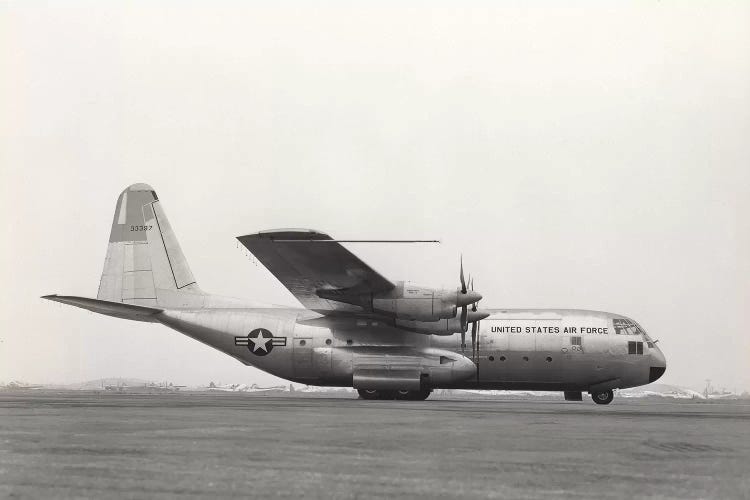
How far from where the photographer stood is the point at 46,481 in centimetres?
732

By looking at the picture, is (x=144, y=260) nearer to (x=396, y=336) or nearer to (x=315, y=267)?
(x=315, y=267)

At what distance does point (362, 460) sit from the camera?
902cm

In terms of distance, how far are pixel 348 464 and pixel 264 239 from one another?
1982 cm

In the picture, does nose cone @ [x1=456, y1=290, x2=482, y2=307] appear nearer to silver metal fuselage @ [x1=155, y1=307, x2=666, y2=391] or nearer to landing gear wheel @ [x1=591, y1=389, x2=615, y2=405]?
silver metal fuselage @ [x1=155, y1=307, x2=666, y2=391]

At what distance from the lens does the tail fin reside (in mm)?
34812

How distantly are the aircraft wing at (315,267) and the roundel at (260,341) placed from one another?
6.97 feet

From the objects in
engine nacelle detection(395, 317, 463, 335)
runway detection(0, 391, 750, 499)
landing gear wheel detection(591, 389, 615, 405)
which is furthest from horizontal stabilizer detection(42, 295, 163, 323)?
landing gear wheel detection(591, 389, 615, 405)

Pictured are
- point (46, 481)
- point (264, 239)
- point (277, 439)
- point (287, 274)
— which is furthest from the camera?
point (287, 274)

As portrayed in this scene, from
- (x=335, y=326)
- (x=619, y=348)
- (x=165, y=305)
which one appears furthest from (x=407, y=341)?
(x=165, y=305)

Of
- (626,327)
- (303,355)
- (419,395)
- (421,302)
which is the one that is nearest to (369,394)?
(419,395)

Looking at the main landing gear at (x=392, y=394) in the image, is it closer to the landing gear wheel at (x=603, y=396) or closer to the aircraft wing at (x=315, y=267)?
the aircraft wing at (x=315, y=267)

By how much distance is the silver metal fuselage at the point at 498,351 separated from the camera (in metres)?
30.8

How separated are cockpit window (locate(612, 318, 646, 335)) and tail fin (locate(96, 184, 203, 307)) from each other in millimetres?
17484

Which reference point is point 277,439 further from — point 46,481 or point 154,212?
point 154,212
